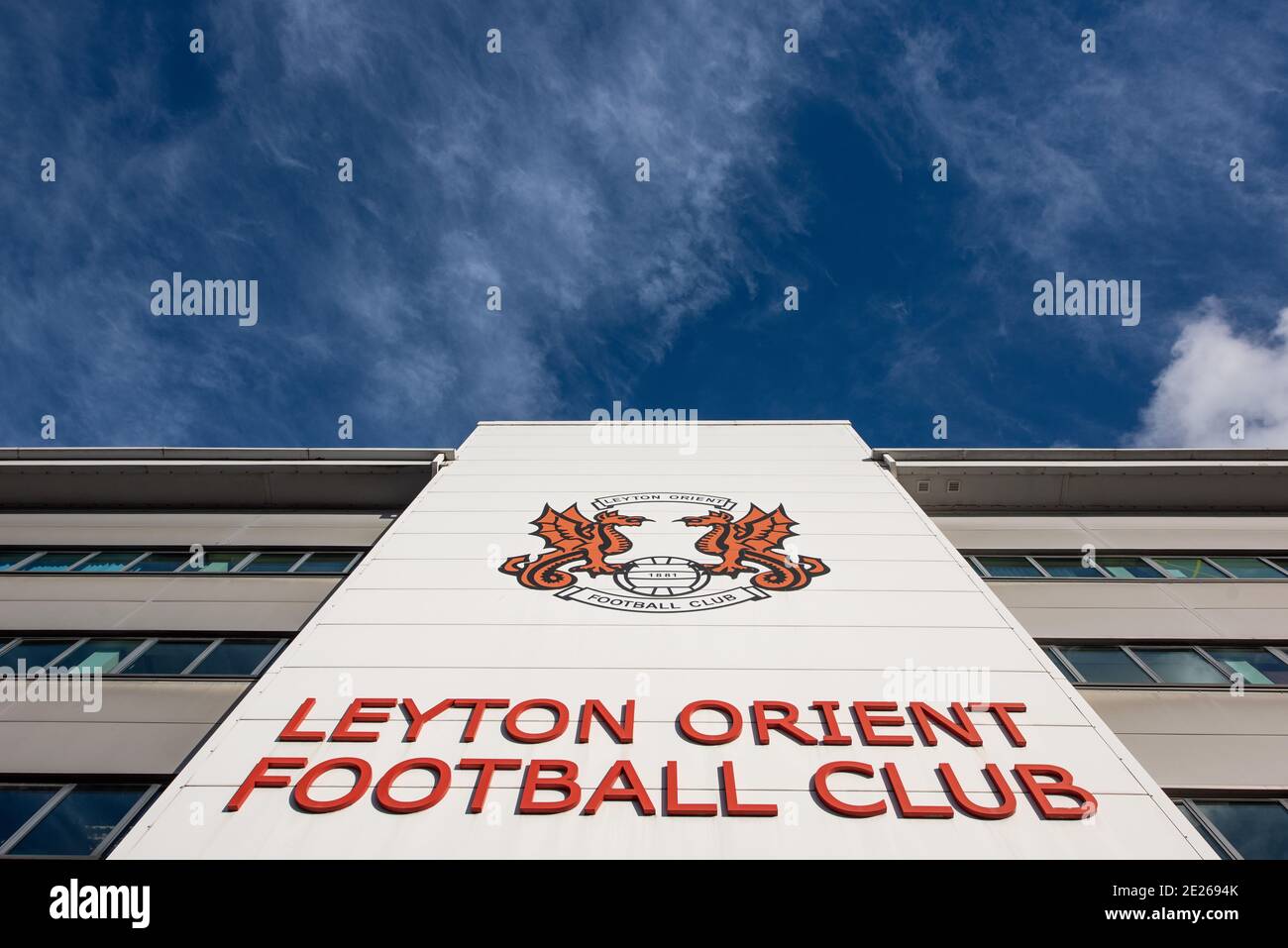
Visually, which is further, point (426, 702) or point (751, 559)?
point (751, 559)

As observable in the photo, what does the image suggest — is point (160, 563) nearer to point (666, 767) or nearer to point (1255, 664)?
point (666, 767)

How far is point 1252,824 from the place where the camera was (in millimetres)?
8180

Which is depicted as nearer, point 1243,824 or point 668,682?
point 1243,824

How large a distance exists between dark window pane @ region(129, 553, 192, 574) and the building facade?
3.2 inches

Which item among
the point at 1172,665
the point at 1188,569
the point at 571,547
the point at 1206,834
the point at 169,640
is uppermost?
the point at 571,547

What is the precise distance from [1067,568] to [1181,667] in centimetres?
317

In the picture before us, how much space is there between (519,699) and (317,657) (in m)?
2.81

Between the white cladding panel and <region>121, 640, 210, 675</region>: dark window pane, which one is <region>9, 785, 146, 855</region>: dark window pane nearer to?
the white cladding panel

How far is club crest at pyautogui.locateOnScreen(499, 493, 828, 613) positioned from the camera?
11.1 meters

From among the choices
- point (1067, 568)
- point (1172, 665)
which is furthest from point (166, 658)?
point (1067, 568)
